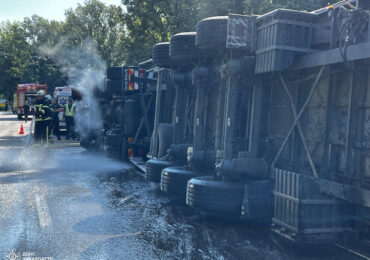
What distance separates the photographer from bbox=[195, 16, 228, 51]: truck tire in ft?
24.7

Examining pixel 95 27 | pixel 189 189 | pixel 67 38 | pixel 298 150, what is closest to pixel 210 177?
pixel 189 189

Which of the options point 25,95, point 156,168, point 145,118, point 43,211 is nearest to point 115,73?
point 145,118

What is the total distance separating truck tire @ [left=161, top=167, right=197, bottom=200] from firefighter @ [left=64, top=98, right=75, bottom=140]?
44.9 feet

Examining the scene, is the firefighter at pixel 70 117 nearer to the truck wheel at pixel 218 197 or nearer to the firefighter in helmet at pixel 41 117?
the firefighter in helmet at pixel 41 117

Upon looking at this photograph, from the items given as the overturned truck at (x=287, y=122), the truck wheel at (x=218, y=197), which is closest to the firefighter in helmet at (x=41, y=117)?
the overturned truck at (x=287, y=122)

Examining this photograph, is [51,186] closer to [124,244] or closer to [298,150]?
[124,244]

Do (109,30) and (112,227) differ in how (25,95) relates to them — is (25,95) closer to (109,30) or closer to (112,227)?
(109,30)

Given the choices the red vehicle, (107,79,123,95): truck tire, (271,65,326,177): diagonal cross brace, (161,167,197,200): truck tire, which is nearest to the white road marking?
(161,167,197,200): truck tire

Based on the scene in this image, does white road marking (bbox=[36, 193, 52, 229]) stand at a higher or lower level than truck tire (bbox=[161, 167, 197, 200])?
lower

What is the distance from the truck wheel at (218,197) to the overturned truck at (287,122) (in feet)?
0.05

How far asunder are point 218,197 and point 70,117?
54.2ft

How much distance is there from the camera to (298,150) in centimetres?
654

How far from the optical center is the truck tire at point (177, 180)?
8.19 m

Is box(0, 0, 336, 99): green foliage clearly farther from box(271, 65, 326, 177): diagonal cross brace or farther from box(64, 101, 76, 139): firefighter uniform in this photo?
box(271, 65, 326, 177): diagonal cross brace
